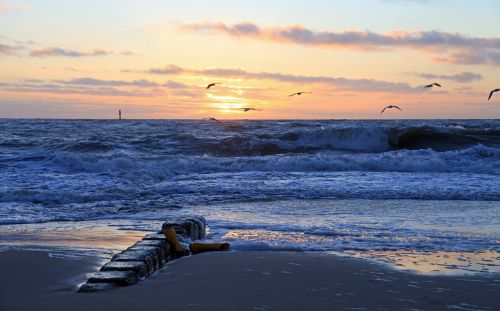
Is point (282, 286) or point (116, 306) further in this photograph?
point (282, 286)

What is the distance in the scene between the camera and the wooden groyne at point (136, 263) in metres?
4.35

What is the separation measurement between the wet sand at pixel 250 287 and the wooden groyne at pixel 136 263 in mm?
82

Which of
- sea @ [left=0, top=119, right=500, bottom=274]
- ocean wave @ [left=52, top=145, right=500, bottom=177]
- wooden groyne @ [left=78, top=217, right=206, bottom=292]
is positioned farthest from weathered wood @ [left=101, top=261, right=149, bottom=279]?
ocean wave @ [left=52, top=145, right=500, bottom=177]

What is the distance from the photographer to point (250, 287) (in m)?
4.52

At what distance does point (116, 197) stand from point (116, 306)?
21.8 feet

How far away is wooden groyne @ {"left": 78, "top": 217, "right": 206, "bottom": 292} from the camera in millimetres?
4352

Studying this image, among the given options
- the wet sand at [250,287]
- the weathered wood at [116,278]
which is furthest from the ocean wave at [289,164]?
the weathered wood at [116,278]

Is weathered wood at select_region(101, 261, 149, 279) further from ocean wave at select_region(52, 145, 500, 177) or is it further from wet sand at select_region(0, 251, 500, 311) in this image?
ocean wave at select_region(52, 145, 500, 177)

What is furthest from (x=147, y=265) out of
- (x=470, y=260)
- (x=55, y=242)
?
(x=470, y=260)

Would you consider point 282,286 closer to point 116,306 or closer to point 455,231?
point 116,306

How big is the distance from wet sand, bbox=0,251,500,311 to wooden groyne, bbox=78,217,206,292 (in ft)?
0.27

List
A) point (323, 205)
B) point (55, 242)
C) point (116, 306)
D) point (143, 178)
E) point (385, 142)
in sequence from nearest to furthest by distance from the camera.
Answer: point (116, 306) → point (55, 242) → point (323, 205) → point (143, 178) → point (385, 142)

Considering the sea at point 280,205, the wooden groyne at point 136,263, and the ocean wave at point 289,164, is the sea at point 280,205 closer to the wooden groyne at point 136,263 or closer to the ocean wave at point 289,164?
the ocean wave at point 289,164

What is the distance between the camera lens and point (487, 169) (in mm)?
15789
